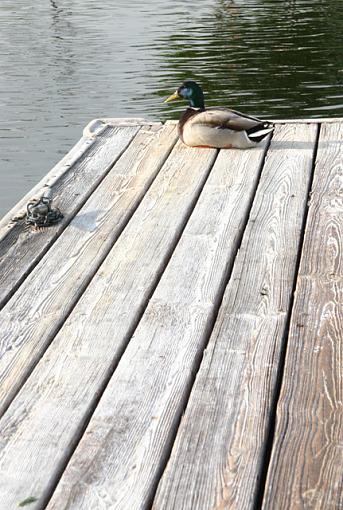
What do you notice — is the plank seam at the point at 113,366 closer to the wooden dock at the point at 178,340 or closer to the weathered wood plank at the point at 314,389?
the wooden dock at the point at 178,340

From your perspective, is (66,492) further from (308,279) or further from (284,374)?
(308,279)

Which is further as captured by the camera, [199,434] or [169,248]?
[169,248]

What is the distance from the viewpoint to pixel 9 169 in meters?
10.6

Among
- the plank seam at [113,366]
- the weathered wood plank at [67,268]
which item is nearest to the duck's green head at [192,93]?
the weathered wood plank at [67,268]

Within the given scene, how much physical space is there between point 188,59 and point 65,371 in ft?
41.7

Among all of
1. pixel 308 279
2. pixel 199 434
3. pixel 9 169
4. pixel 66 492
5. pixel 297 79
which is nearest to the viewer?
pixel 66 492

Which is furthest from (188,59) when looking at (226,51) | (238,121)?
(238,121)

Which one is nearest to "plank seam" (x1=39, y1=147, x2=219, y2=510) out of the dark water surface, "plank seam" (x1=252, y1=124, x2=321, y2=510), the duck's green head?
"plank seam" (x1=252, y1=124, x2=321, y2=510)

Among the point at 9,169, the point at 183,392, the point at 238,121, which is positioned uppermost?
the point at 183,392

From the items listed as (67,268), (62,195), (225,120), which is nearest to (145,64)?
(225,120)

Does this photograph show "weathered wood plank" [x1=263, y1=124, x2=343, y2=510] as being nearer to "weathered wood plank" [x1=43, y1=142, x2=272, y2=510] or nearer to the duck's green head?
"weathered wood plank" [x1=43, y1=142, x2=272, y2=510]

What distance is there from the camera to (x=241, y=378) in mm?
3473

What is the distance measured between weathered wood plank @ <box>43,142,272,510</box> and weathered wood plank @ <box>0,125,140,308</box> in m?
0.70

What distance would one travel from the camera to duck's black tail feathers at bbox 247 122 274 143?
6184 millimetres
